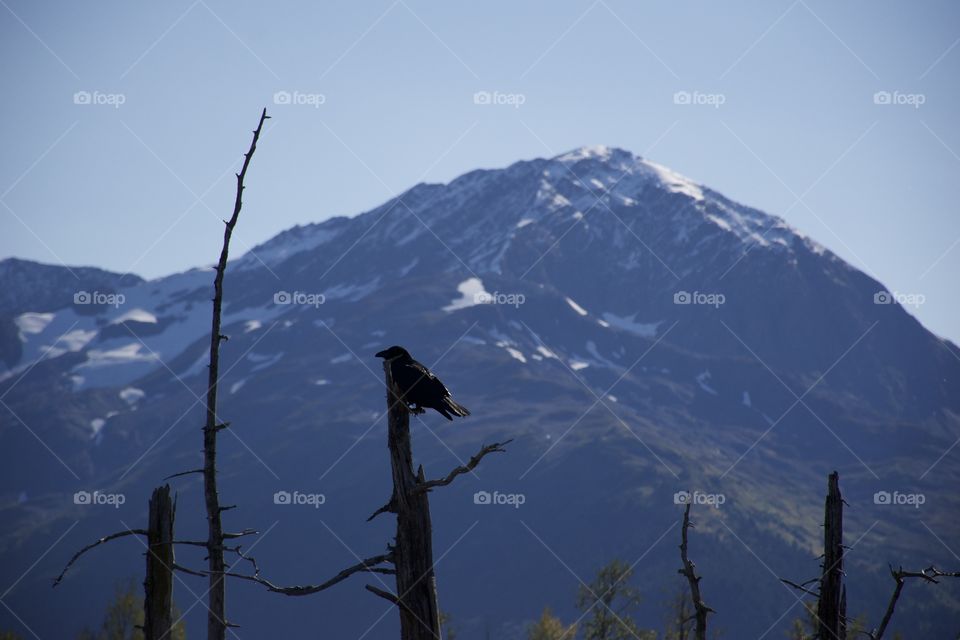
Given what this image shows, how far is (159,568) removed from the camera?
12.0 metres

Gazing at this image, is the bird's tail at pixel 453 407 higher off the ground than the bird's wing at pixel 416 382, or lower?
lower

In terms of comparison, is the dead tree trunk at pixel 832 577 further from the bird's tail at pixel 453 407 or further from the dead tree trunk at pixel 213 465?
the dead tree trunk at pixel 213 465

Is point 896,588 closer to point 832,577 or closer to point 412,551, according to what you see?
point 832,577

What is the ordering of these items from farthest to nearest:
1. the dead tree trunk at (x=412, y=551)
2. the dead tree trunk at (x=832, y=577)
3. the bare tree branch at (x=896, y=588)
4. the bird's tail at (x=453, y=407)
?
1. the dead tree trunk at (x=832, y=577)
2. the bare tree branch at (x=896, y=588)
3. the bird's tail at (x=453, y=407)
4. the dead tree trunk at (x=412, y=551)

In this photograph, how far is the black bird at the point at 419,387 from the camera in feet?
39.1

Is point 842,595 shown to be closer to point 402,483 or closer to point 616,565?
point 402,483

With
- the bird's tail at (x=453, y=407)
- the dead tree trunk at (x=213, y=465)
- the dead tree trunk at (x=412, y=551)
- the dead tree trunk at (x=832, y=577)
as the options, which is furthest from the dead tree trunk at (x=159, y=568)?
the dead tree trunk at (x=832, y=577)

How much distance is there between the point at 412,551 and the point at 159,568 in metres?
3.15

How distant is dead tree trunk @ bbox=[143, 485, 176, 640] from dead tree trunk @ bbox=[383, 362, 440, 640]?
2.81m

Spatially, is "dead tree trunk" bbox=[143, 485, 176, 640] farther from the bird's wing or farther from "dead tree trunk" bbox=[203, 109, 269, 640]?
the bird's wing

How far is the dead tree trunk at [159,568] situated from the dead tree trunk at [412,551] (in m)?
2.81

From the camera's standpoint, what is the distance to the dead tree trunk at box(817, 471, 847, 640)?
1380 centimetres

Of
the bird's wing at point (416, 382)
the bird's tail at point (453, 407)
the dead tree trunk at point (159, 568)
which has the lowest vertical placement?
the dead tree trunk at point (159, 568)

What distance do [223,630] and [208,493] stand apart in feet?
5.89
